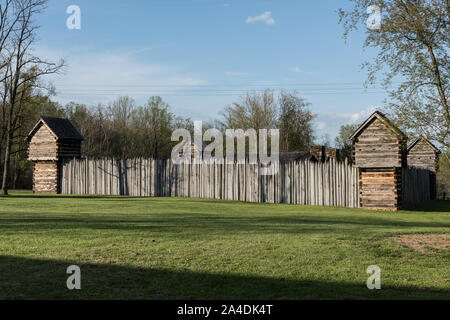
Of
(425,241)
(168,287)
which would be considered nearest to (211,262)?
(168,287)

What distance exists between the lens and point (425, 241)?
1165 cm

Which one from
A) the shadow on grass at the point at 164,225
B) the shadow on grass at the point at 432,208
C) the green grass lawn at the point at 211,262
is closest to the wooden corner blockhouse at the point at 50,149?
the shadow on grass at the point at 164,225

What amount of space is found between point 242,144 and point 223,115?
16.5 ft

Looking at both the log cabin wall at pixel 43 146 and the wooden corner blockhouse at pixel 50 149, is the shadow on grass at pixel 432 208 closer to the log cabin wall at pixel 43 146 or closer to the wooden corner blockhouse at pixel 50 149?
the wooden corner blockhouse at pixel 50 149

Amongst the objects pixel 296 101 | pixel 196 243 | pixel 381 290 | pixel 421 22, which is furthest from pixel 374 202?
pixel 296 101

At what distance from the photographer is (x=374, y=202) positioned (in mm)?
24453

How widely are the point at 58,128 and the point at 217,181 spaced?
13093 millimetres

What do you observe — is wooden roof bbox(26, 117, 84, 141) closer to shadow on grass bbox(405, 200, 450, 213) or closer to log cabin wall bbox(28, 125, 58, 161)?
log cabin wall bbox(28, 125, 58, 161)

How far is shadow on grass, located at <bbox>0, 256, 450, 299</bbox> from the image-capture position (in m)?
6.51

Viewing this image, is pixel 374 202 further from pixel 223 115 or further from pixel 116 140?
pixel 116 140

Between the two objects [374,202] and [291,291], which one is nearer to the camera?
[291,291]

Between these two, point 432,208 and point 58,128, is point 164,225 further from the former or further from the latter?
point 58,128

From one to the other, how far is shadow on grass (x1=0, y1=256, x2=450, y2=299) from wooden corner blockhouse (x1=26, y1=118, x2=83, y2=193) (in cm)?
2640

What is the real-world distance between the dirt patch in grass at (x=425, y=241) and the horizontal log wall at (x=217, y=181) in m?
11.9
